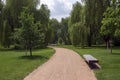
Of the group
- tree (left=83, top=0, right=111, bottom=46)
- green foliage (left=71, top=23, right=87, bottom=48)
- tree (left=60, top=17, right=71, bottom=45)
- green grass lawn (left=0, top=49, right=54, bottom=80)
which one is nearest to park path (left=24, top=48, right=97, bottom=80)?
green grass lawn (left=0, top=49, right=54, bottom=80)

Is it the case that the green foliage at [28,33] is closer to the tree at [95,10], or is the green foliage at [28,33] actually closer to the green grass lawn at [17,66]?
the green grass lawn at [17,66]

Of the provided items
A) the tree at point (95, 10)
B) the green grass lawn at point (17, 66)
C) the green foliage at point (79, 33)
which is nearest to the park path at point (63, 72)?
the green grass lawn at point (17, 66)

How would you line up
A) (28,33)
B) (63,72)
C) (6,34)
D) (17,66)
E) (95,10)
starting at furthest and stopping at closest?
(95,10) → (6,34) → (28,33) → (17,66) → (63,72)

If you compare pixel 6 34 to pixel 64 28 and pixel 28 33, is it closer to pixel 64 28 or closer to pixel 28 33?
pixel 28 33

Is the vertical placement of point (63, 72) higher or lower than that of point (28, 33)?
lower

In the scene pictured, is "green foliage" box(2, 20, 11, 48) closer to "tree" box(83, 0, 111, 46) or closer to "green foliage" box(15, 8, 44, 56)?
"tree" box(83, 0, 111, 46)

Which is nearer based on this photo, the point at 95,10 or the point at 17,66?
the point at 17,66

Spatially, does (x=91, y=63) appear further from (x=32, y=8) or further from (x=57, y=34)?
(x=57, y=34)

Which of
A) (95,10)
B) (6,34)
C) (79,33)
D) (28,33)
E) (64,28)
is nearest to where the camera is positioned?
(28,33)

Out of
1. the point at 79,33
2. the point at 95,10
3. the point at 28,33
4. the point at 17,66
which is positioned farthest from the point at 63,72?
the point at 79,33

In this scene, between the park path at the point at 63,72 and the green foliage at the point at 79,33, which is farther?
the green foliage at the point at 79,33

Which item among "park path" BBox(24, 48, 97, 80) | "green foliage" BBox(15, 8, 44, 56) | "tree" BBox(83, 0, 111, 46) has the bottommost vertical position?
"park path" BBox(24, 48, 97, 80)

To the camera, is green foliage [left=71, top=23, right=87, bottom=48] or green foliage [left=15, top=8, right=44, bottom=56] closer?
green foliage [left=15, top=8, right=44, bottom=56]

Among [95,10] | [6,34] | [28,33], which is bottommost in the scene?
[28,33]
